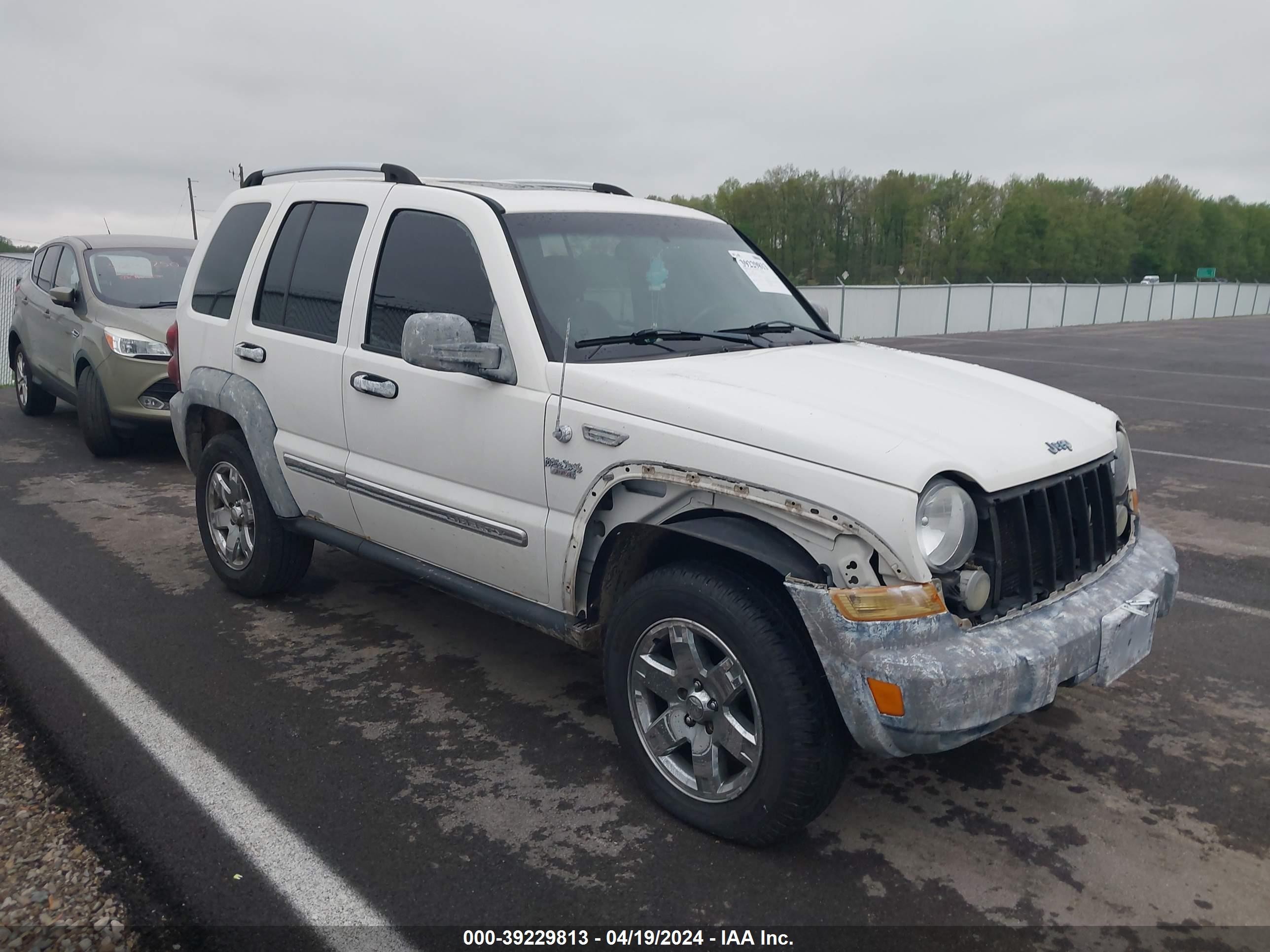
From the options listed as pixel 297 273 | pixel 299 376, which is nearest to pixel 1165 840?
pixel 299 376

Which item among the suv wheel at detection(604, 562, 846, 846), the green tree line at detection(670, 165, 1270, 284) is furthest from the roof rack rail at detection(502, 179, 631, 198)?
the green tree line at detection(670, 165, 1270, 284)

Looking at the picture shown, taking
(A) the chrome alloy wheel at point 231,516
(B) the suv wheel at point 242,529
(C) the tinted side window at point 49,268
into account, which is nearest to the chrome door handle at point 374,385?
(B) the suv wheel at point 242,529

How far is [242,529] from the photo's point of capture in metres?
5.21

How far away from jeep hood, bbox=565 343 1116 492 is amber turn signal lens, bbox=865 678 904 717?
1.75 ft

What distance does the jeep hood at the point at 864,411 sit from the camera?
2881 mm

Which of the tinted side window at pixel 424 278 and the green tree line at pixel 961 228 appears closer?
the tinted side window at pixel 424 278

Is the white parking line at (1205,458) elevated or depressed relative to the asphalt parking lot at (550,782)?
depressed

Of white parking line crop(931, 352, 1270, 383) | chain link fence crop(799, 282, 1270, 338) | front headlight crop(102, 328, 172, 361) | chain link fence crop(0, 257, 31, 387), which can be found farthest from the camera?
chain link fence crop(799, 282, 1270, 338)

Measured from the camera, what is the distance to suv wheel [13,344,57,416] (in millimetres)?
11172

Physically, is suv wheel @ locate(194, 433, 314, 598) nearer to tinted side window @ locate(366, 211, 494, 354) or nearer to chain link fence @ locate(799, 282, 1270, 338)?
tinted side window @ locate(366, 211, 494, 354)

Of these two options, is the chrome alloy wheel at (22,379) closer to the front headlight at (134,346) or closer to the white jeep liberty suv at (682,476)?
the front headlight at (134,346)

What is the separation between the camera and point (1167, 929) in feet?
9.17

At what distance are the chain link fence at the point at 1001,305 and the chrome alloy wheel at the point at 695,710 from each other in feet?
53.4

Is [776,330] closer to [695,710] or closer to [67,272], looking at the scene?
[695,710]
